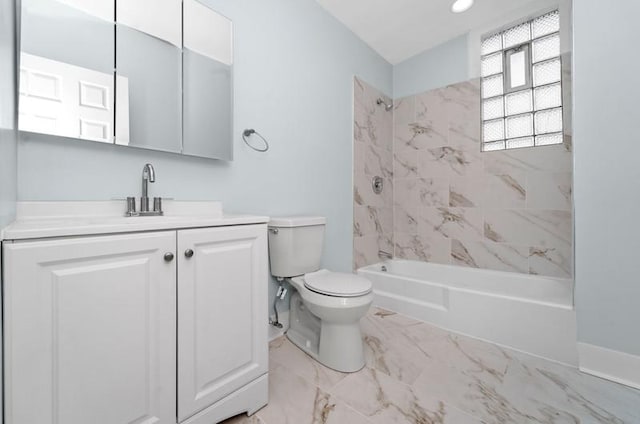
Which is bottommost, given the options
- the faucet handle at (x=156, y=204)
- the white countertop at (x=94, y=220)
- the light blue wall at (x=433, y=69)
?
the white countertop at (x=94, y=220)

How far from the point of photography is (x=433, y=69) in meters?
2.52

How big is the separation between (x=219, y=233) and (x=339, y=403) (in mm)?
891

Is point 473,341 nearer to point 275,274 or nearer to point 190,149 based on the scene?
point 275,274

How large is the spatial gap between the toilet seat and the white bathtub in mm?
765

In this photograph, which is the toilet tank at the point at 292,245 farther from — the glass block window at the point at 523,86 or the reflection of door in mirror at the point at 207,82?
the glass block window at the point at 523,86

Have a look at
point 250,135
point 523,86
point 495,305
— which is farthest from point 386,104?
point 495,305

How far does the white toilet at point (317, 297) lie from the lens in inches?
52.0

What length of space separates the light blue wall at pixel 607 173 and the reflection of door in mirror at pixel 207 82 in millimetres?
1866

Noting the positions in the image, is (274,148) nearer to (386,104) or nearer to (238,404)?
(238,404)

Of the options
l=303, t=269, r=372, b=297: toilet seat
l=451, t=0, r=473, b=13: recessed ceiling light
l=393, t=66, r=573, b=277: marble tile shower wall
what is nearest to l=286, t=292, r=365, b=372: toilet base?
l=303, t=269, r=372, b=297: toilet seat

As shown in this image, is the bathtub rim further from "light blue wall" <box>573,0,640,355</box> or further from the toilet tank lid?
the toilet tank lid

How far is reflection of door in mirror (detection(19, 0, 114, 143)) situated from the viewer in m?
0.93

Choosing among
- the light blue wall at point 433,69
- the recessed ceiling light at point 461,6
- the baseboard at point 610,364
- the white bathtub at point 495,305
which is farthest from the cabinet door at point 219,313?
the light blue wall at point 433,69

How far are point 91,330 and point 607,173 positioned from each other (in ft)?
7.19
